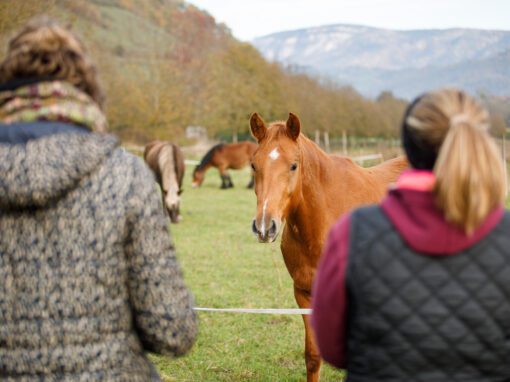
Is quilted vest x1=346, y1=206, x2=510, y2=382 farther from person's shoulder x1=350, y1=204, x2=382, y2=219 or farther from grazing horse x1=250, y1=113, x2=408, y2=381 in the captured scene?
grazing horse x1=250, y1=113, x2=408, y2=381

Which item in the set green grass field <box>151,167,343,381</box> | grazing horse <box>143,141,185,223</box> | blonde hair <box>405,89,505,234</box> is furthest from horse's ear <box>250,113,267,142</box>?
grazing horse <box>143,141,185,223</box>

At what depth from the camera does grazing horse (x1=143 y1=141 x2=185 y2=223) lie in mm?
13734

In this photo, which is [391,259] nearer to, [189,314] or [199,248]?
[189,314]

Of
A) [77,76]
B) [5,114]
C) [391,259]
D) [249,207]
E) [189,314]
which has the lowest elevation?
[249,207]

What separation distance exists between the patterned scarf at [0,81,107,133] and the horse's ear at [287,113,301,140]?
A: 2466 mm

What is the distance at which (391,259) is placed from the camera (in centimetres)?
161

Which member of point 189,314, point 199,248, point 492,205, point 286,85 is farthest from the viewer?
point 286,85

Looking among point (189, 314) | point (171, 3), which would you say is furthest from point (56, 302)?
point (171, 3)

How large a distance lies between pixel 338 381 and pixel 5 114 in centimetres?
377

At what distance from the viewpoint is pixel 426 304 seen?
1.63 meters

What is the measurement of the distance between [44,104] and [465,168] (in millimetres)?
1212

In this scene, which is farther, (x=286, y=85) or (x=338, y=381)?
(x=286, y=85)

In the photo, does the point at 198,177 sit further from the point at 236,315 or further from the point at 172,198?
the point at 236,315

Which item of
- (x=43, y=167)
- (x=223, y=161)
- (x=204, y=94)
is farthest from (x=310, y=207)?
(x=204, y=94)
